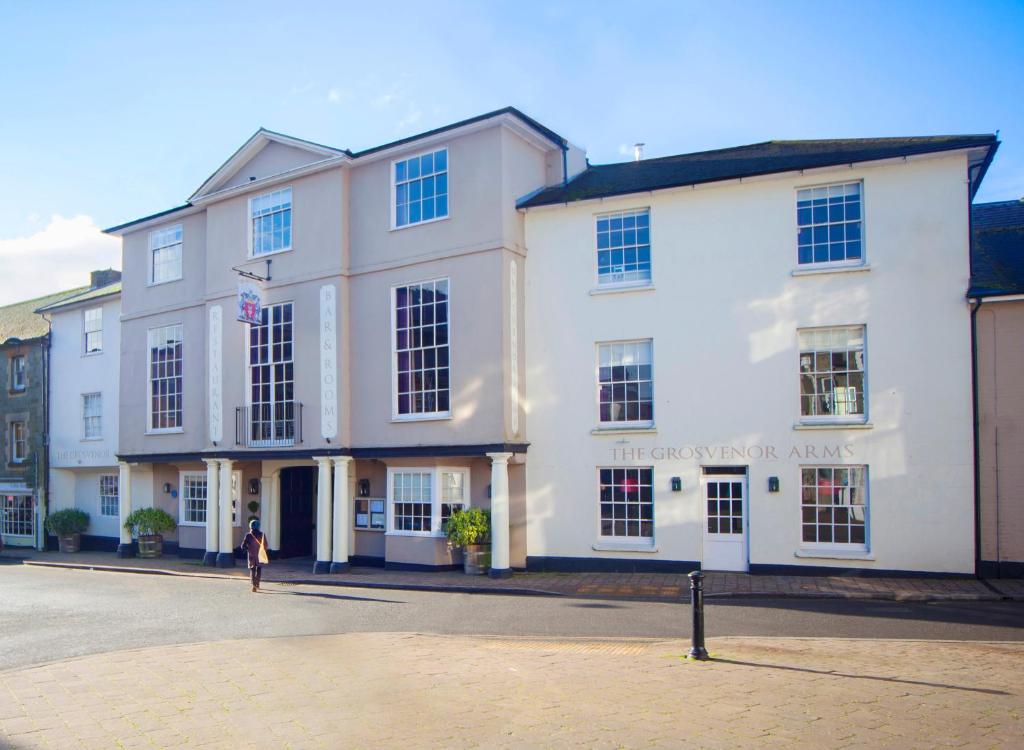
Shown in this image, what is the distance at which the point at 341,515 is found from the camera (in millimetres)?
19281

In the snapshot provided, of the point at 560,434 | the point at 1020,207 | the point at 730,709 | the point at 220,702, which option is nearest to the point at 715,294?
the point at 560,434

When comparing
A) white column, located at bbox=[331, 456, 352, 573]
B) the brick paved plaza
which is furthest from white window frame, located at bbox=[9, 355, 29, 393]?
the brick paved plaza

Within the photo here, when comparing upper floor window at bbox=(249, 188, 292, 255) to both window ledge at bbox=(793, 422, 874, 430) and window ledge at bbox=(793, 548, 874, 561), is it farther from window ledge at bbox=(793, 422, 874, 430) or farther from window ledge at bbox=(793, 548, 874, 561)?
window ledge at bbox=(793, 548, 874, 561)

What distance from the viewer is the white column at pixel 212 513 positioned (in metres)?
21.8

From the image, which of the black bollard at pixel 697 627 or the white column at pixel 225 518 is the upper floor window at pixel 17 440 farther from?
the black bollard at pixel 697 627

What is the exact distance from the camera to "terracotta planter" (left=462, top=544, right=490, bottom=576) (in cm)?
1775

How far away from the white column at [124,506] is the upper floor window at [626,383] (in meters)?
15.0

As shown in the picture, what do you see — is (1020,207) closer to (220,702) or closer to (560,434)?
(560,434)

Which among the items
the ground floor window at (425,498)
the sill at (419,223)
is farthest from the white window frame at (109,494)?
the sill at (419,223)

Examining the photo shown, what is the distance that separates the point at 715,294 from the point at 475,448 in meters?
5.80

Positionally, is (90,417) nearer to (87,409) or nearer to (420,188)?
(87,409)

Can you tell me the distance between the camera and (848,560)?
51.9 ft

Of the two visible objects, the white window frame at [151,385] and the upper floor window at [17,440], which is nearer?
the white window frame at [151,385]

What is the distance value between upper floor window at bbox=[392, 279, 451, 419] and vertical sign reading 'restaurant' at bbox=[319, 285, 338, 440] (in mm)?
1519
